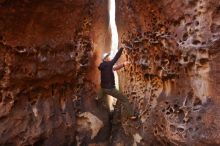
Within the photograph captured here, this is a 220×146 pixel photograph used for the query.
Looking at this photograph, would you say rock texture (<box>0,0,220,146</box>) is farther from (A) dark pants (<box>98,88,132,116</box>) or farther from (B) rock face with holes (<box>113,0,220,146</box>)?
(A) dark pants (<box>98,88,132,116</box>)

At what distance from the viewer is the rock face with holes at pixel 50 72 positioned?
4762 mm

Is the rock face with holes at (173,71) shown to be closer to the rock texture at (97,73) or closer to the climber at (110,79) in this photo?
the rock texture at (97,73)

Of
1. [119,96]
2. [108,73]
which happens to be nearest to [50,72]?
[108,73]

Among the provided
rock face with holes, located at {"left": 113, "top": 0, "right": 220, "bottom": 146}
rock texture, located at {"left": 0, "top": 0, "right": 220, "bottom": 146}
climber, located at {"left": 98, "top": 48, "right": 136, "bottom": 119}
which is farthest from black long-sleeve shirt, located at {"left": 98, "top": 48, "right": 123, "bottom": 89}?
rock face with holes, located at {"left": 113, "top": 0, "right": 220, "bottom": 146}

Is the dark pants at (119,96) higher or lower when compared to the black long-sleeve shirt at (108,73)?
lower

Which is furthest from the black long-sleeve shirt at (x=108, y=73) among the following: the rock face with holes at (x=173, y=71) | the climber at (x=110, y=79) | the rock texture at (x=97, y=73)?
the rock face with holes at (x=173, y=71)

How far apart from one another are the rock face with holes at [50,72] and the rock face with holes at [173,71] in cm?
75

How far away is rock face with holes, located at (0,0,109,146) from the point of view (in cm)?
476

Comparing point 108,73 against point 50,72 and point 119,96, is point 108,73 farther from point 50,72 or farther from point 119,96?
point 50,72

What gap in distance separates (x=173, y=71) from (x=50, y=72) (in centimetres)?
201

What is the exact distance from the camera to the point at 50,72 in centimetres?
531

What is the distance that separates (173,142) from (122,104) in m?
1.59

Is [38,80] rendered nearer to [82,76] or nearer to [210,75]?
[82,76]

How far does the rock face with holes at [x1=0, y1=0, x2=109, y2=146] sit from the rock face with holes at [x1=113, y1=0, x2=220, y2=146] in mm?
749
